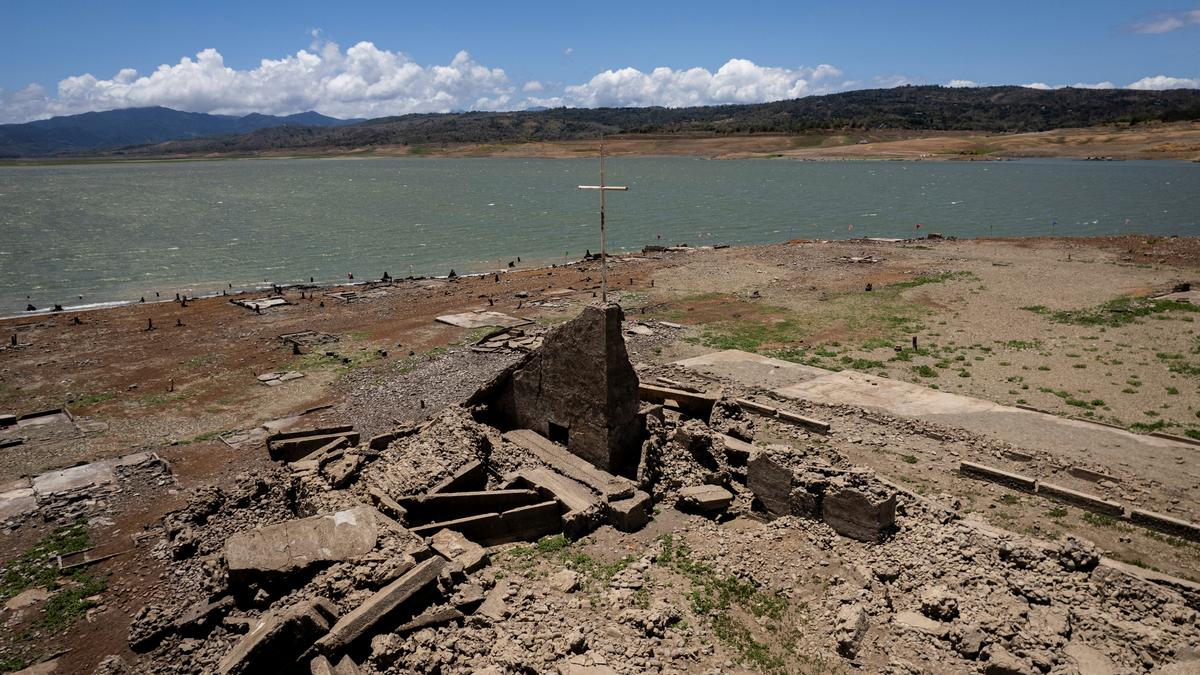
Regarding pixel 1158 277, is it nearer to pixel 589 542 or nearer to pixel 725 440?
pixel 725 440

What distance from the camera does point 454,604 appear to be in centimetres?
891

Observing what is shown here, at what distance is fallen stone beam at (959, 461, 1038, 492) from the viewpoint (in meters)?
12.8

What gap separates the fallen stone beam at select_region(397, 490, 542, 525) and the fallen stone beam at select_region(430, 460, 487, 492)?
16 cm

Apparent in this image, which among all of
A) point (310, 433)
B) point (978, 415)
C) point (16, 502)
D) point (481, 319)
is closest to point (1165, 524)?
point (978, 415)

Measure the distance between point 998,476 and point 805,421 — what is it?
387 cm

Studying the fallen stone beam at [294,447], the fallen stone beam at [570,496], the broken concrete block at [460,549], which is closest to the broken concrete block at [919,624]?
the fallen stone beam at [570,496]

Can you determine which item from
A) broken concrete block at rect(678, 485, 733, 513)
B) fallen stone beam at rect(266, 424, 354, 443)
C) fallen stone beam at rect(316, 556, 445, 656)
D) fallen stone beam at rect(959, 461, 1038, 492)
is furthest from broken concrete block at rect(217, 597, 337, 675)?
fallen stone beam at rect(959, 461, 1038, 492)

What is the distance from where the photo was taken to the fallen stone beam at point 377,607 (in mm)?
8141

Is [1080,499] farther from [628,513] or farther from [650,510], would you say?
[628,513]

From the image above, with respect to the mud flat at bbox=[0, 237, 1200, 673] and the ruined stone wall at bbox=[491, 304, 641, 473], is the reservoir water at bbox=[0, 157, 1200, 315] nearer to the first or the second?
the mud flat at bbox=[0, 237, 1200, 673]

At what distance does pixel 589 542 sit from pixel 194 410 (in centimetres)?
1394

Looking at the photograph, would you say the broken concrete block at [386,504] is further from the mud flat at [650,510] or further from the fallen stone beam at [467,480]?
the fallen stone beam at [467,480]

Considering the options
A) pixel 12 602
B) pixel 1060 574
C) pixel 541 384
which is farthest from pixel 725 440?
pixel 12 602

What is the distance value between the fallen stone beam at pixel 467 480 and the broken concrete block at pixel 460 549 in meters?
0.96
